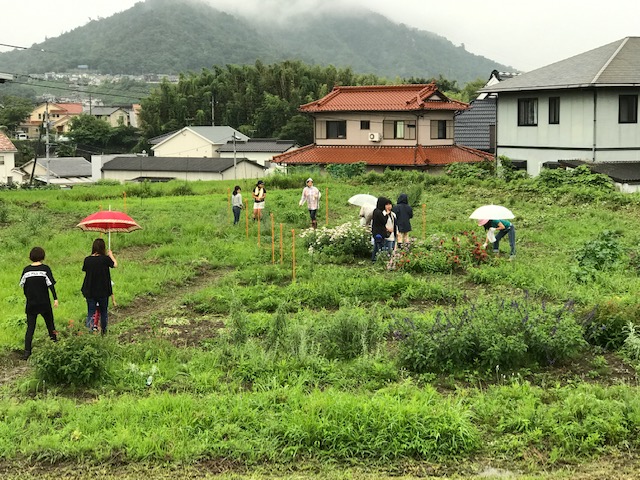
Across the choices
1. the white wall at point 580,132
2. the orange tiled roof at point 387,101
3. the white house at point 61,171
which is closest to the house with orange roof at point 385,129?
the orange tiled roof at point 387,101

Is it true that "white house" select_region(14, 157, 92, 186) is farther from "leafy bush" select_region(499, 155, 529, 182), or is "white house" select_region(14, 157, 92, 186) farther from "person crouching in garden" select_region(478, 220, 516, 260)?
"person crouching in garden" select_region(478, 220, 516, 260)

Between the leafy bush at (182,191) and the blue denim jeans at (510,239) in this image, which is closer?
the blue denim jeans at (510,239)

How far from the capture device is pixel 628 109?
29047mm

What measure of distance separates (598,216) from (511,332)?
12.9 metres

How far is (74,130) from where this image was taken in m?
91.1

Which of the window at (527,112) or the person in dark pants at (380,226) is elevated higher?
the window at (527,112)

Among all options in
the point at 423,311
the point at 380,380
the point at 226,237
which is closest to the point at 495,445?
the point at 380,380

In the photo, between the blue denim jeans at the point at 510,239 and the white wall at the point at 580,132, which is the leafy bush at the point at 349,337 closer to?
the blue denim jeans at the point at 510,239

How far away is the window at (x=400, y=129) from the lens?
4141cm

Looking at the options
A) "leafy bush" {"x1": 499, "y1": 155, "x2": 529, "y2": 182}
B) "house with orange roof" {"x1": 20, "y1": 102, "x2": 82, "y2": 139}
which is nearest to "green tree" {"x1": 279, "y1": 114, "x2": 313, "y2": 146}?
"house with orange roof" {"x1": 20, "y1": 102, "x2": 82, "y2": 139}

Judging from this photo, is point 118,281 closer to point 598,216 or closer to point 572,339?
point 572,339

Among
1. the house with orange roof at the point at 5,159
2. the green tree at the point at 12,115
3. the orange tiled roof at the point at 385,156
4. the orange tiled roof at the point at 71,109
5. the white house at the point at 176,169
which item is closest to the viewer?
the orange tiled roof at the point at 385,156

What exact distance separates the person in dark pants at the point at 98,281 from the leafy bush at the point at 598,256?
8.07 meters

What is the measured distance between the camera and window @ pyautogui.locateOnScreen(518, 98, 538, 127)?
32156mm
